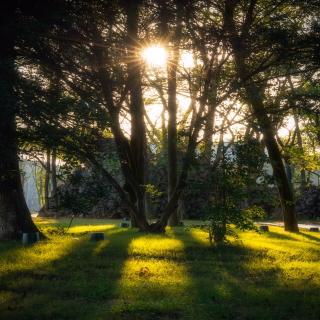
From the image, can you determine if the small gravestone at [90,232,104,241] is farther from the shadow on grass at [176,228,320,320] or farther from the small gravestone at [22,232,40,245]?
the shadow on grass at [176,228,320,320]

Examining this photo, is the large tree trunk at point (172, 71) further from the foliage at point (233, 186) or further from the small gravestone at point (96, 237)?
the small gravestone at point (96, 237)

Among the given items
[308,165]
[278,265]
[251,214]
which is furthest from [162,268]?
[308,165]

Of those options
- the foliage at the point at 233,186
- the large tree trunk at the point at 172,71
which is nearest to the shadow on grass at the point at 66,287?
the foliage at the point at 233,186

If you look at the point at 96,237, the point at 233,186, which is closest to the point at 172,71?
the point at 233,186

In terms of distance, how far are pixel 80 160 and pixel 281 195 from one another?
12.5 meters

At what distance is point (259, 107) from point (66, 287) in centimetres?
1072

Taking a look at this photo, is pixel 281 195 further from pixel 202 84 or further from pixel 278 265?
pixel 278 265

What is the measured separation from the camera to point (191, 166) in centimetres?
1716

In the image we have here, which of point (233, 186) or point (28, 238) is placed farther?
point (233, 186)

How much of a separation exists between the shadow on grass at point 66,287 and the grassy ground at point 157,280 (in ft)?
0.06

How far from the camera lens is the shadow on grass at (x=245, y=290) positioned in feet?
28.0

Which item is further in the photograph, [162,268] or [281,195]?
[281,195]

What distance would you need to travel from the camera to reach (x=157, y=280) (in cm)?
1081

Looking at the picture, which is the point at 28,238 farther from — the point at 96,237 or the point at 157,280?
the point at 157,280
